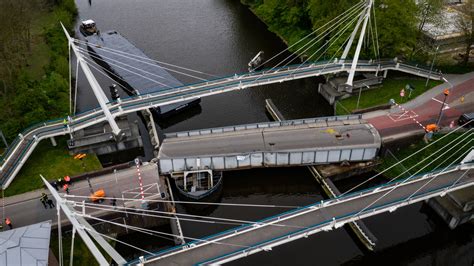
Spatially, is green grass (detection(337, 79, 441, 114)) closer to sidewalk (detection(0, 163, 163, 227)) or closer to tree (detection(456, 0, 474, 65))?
tree (detection(456, 0, 474, 65))

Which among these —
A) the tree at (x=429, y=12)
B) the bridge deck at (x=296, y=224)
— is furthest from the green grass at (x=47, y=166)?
the tree at (x=429, y=12)

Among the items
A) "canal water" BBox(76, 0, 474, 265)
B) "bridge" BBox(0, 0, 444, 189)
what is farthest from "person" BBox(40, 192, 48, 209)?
"canal water" BBox(76, 0, 474, 265)

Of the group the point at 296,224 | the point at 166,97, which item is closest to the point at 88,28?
the point at 166,97

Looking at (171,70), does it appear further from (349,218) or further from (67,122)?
(349,218)

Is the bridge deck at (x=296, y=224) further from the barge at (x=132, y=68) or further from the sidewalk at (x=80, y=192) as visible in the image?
the barge at (x=132, y=68)

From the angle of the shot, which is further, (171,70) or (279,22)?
(279,22)

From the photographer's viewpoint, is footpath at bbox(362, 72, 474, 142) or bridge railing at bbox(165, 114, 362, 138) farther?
footpath at bbox(362, 72, 474, 142)

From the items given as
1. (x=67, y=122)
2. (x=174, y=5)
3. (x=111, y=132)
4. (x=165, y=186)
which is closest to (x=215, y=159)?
(x=165, y=186)
